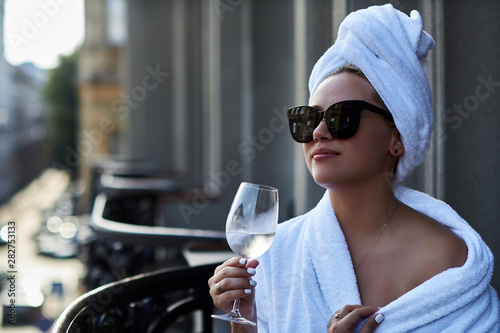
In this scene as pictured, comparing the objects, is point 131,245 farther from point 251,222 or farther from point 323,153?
point 323,153

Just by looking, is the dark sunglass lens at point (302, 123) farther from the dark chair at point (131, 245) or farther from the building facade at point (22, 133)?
the building facade at point (22, 133)

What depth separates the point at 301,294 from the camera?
1582 mm

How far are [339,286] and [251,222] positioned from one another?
0.28 meters

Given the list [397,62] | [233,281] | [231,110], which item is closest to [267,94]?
[231,110]

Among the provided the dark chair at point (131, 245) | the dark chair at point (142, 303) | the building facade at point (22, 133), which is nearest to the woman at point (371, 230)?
the dark chair at point (142, 303)

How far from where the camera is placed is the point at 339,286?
4.99ft

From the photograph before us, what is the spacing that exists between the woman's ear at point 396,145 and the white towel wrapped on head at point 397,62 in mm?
22

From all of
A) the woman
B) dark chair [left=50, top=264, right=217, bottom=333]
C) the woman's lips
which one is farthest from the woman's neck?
dark chair [left=50, top=264, right=217, bottom=333]

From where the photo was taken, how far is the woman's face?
1.51m

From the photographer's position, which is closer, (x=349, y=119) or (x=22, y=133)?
(x=349, y=119)

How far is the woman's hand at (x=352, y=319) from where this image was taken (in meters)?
1.36

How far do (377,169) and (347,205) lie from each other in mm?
132

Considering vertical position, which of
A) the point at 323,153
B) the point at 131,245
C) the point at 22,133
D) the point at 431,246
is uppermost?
the point at 323,153

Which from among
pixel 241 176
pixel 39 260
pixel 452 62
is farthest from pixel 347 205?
pixel 39 260
